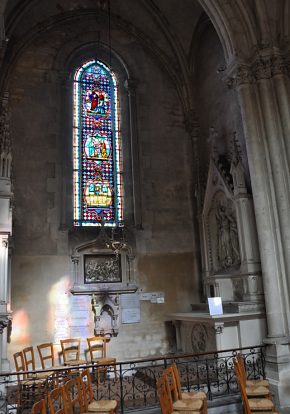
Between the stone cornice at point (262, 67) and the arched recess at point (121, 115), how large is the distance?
12.5 feet

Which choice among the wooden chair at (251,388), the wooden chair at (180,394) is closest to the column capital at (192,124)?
the wooden chair at (251,388)

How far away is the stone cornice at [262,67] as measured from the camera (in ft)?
26.2

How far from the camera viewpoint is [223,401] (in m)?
5.95

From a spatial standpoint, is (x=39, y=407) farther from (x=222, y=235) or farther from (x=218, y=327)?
(x=222, y=235)

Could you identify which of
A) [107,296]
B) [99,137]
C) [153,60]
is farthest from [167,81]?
[107,296]

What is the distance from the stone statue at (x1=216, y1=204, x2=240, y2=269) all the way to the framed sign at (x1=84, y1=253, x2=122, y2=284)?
252cm

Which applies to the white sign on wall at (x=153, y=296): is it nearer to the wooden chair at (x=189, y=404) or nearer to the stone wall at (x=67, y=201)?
the stone wall at (x=67, y=201)

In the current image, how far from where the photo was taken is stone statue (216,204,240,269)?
909 centimetres

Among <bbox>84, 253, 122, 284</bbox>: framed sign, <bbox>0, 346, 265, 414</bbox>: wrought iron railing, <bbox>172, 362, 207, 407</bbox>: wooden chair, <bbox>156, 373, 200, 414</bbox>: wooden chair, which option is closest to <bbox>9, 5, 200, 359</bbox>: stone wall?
<bbox>84, 253, 122, 284</bbox>: framed sign

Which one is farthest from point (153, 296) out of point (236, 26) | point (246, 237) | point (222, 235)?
point (236, 26)

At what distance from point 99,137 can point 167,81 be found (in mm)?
2777

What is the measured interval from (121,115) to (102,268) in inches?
172

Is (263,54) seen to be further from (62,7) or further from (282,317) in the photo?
(62,7)

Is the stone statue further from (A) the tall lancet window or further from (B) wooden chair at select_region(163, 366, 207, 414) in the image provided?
(B) wooden chair at select_region(163, 366, 207, 414)
